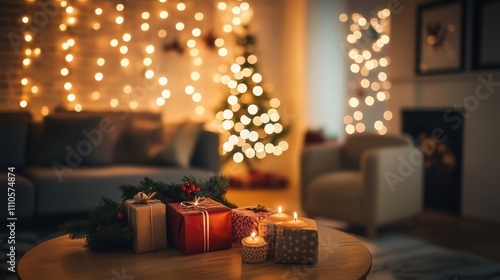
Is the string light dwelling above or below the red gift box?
above

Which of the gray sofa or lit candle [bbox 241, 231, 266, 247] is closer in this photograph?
lit candle [bbox 241, 231, 266, 247]

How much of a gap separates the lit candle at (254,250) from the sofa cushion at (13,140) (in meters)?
2.43

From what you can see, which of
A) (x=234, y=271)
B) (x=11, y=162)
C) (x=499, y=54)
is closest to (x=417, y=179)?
(x=499, y=54)

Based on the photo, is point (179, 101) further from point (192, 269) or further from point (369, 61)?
point (192, 269)

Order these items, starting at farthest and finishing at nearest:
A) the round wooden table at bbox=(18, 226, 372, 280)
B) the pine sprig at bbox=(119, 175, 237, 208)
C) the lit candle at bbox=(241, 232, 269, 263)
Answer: the pine sprig at bbox=(119, 175, 237, 208) < the lit candle at bbox=(241, 232, 269, 263) < the round wooden table at bbox=(18, 226, 372, 280)

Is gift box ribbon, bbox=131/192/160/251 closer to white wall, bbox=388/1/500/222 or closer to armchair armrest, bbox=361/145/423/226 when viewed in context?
armchair armrest, bbox=361/145/423/226

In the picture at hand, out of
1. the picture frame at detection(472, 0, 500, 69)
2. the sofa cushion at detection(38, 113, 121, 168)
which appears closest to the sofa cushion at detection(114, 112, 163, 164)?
the sofa cushion at detection(38, 113, 121, 168)

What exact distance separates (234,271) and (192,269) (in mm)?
135

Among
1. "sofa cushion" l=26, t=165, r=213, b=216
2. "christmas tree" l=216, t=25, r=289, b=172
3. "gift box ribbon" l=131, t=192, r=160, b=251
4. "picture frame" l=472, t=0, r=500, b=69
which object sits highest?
"picture frame" l=472, t=0, r=500, b=69

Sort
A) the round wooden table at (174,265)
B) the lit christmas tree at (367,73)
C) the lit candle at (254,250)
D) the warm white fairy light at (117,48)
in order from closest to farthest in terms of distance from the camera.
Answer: the round wooden table at (174,265)
the lit candle at (254,250)
the warm white fairy light at (117,48)
the lit christmas tree at (367,73)

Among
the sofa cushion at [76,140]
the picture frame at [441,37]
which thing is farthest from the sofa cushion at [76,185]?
the picture frame at [441,37]

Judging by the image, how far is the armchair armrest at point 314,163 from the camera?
387 centimetres

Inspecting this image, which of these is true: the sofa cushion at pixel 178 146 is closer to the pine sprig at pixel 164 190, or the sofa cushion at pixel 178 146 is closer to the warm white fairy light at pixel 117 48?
the warm white fairy light at pixel 117 48

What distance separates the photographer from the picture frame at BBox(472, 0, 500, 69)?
150 inches
